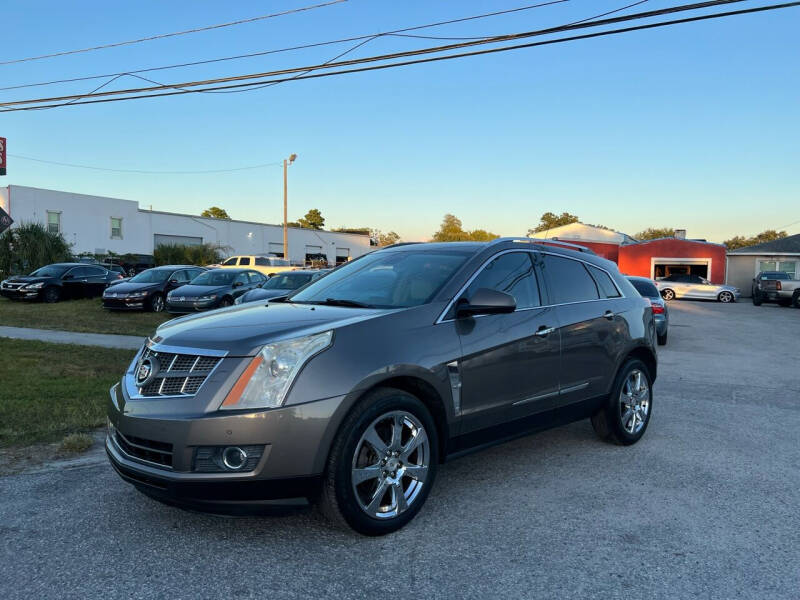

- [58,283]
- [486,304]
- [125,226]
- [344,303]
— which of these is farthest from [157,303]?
[125,226]

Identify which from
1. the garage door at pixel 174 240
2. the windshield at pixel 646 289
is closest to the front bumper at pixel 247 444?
the windshield at pixel 646 289

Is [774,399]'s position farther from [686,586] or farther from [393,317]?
Answer: [393,317]

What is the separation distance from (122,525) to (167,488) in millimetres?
732

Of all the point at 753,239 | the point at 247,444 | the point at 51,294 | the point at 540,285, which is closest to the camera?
the point at 247,444

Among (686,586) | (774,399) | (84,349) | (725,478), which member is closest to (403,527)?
(686,586)

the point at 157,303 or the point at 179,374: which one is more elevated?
the point at 179,374

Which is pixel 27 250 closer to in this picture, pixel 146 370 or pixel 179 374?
pixel 146 370

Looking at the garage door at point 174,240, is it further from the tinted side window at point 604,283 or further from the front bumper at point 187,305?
the tinted side window at point 604,283

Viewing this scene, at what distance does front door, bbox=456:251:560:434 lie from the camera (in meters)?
4.07

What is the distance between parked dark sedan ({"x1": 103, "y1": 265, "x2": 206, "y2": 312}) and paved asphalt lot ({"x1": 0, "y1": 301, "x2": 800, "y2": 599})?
14.4 meters

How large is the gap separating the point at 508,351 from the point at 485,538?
125cm

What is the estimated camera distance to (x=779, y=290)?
29766mm

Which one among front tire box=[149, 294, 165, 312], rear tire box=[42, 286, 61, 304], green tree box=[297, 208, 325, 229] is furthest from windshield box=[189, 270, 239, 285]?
green tree box=[297, 208, 325, 229]

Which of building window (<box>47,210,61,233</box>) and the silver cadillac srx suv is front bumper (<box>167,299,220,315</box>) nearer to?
the silver cadillac srx suv
